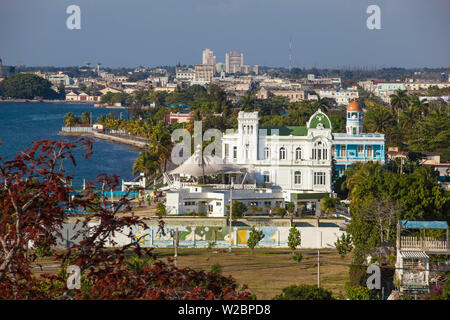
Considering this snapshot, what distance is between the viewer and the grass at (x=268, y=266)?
3297 centimetres

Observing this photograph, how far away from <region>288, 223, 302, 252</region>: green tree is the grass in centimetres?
50

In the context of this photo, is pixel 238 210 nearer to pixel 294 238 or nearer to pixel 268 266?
pixel 294 238

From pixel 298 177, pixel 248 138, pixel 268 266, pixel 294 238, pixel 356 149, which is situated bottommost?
pixel 268 266

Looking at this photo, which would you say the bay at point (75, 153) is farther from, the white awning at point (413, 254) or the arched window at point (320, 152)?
the white awning at point (413, 254)

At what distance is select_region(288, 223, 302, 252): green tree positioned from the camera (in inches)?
1608

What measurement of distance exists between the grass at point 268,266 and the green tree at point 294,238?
19.6 inches

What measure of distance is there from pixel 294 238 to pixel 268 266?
4.22 metres

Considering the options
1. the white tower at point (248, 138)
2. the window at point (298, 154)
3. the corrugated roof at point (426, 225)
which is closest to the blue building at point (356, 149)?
the window at point (298, 154)

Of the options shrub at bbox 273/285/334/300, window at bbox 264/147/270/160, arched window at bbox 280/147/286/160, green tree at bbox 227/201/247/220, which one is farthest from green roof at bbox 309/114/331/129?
shrub at bbox 273/285/334/300

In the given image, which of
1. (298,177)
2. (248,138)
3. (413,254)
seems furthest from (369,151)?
(413,254)

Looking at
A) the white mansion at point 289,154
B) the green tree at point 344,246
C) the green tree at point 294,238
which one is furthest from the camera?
the white mansion at point 289,154

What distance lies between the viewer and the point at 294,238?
4116 centimetres

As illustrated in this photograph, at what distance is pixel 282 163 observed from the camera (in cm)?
5744
